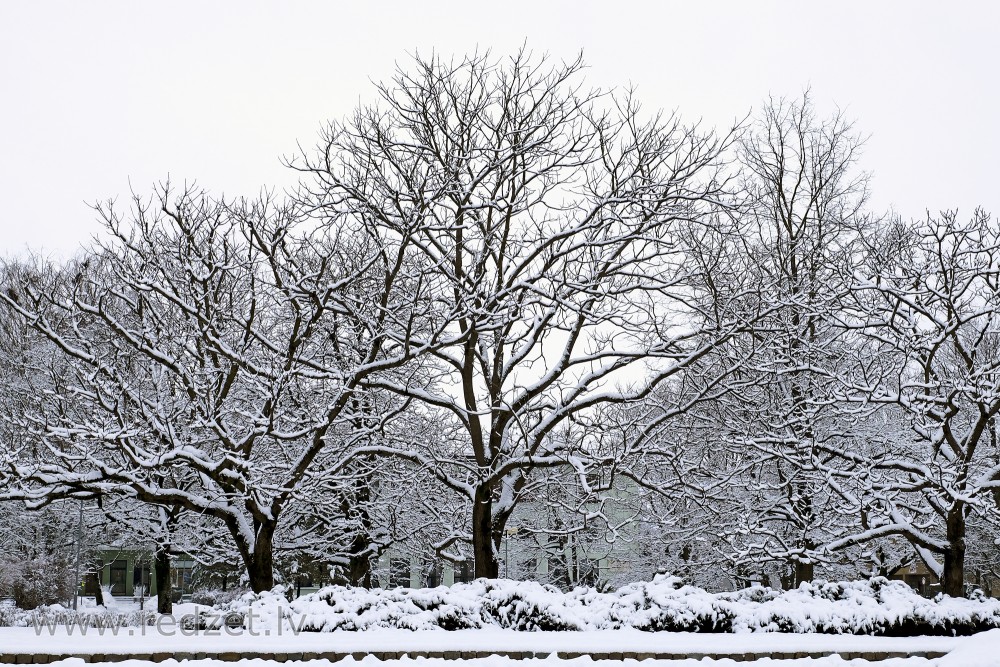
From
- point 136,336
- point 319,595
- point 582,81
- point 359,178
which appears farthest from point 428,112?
point 319,595

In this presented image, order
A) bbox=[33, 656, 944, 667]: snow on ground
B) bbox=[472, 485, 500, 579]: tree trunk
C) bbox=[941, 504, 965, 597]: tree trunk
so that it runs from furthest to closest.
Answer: bbox=[941, 504, 965, 597]: tree trunk, bbox=[472, 485, 500, 579]: tree trunk, bbox=[33, 656, 944, 667]: snow on ground

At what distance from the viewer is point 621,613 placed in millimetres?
11789

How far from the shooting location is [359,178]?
14625 mm

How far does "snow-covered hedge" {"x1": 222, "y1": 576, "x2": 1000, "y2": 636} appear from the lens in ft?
37.7

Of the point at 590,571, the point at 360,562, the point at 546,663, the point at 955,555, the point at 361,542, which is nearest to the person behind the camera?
the point at 546,663

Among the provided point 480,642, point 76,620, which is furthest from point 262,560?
point 480,642

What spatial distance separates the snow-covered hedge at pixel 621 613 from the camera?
11.5 m

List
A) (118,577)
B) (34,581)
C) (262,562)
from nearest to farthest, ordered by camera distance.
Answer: (262,562) → (34,581) → (118,577)

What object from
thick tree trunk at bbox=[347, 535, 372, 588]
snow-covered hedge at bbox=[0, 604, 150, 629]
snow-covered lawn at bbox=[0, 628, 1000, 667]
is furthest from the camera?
thick tree trunk at bbox=[347, 535, 372, 588]

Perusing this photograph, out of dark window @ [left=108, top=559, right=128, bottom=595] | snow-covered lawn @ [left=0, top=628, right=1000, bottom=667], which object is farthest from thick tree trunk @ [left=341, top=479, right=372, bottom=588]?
dark window @ [left=108, top=559, right=128, bottom=595]

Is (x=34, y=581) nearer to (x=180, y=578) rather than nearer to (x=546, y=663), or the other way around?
(x=546, y=663)

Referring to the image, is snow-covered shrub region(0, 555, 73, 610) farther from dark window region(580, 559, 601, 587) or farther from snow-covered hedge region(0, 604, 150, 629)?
dark window region(580, 559, 601, 587)

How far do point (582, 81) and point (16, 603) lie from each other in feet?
70.0

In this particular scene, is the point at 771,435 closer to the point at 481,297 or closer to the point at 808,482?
the point at 808,482
